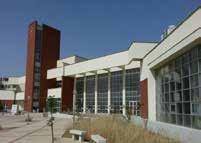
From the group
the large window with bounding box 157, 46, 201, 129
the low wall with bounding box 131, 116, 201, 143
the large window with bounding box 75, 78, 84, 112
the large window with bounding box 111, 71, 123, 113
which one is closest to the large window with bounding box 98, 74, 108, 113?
the large window with bounding box 111, 71, 123, 113

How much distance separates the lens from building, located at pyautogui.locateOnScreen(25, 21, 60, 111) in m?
70.7

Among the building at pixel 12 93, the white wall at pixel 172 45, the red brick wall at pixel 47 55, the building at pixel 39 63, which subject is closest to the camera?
the white wall at pixel 172 45

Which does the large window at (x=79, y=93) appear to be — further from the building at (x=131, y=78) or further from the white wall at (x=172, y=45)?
the white wall at (x=172, y=45)

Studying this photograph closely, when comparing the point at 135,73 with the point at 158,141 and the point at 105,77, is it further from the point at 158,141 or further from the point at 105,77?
the point at 158,141

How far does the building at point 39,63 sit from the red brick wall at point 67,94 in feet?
29.6

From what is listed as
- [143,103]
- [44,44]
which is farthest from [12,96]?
[143,103]

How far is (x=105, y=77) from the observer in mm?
55844

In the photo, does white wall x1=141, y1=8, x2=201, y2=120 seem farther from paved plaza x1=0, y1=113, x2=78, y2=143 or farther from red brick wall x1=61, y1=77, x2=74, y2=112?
red brick wall x1=61, y1=77, x2=74, y2=112

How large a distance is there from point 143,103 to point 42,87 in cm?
4411

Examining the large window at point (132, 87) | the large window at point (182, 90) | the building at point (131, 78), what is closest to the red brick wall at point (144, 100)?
the building at point (131, 78)

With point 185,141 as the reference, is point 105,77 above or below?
above

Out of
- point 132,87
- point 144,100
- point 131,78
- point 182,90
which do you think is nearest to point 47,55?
point 131,78

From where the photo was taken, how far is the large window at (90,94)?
191ft

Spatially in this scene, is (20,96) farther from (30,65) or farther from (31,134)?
(31,134)
